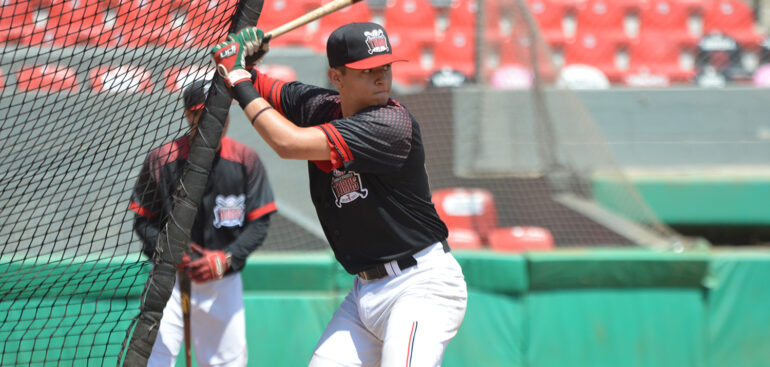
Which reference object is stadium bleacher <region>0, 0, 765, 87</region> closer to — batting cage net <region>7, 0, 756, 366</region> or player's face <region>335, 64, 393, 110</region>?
batting cage net <region>7, 0, 756, 366</region>

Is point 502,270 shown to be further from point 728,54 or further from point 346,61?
point 728,54

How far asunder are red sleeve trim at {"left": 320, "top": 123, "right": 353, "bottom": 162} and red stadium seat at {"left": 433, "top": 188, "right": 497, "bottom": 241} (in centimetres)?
407

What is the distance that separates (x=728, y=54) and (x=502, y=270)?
5942mm

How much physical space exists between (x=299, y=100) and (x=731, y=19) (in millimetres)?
8697

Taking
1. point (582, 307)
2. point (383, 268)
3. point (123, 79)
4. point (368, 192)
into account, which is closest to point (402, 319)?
point (383, 268)

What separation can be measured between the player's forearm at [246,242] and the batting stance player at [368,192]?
3.07 ft

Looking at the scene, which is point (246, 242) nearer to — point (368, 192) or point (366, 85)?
point (368, 192)

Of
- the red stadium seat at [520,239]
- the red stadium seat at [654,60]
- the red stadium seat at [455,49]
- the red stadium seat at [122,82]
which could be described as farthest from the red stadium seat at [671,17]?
the red stadium seat at [122,82]

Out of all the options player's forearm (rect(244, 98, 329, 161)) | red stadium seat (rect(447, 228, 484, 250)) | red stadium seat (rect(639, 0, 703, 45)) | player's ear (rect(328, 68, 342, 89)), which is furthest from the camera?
red stadium seat (rect(639, 0, 703, 45))

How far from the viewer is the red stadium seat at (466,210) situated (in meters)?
6.46

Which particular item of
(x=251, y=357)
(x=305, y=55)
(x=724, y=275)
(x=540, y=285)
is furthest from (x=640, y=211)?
(x=251, y=357)

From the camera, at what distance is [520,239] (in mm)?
6082

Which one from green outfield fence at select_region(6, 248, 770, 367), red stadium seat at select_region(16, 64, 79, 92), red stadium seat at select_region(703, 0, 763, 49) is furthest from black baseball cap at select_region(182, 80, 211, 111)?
red stadium seat at select_region(703, 0, 763, 49)

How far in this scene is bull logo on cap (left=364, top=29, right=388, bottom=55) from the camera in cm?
244
